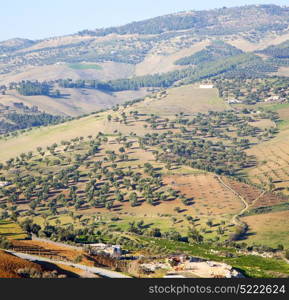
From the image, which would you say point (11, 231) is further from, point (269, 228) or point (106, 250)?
point (269, 228)

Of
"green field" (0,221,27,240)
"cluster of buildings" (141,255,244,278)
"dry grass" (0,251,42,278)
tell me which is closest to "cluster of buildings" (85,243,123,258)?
"cluster of buildings" (141,255,244,278)

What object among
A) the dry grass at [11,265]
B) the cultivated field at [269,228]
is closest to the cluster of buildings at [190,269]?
the dry grass at [11,265]

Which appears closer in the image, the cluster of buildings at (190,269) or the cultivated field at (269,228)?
the cluster of buildings at (190,269)

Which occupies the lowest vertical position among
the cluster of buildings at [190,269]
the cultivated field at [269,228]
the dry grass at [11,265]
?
the cultivated field at [269,228]

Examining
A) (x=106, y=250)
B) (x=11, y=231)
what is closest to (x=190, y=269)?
(x=106, y=250)

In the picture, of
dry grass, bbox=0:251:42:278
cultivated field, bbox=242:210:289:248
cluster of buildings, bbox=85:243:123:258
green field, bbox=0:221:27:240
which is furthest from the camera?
cultivated field, bbox=242:210:289:248

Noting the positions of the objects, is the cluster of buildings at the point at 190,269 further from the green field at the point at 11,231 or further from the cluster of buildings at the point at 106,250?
the green field at the point at 11,231

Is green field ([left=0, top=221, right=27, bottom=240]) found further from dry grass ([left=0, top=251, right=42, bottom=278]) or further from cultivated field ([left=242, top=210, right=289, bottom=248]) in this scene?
cultivated field ([left=242, top=210, right=289, bottom=248])

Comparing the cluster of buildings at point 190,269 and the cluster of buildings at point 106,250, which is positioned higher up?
the cluster of buildings at point 190,269

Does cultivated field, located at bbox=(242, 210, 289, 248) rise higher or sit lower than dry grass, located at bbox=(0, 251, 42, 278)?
lower

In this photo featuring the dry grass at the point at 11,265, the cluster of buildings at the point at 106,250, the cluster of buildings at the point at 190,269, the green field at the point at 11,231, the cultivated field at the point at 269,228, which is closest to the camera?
the dry grass at the point at 11,265

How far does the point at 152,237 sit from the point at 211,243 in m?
12.5
